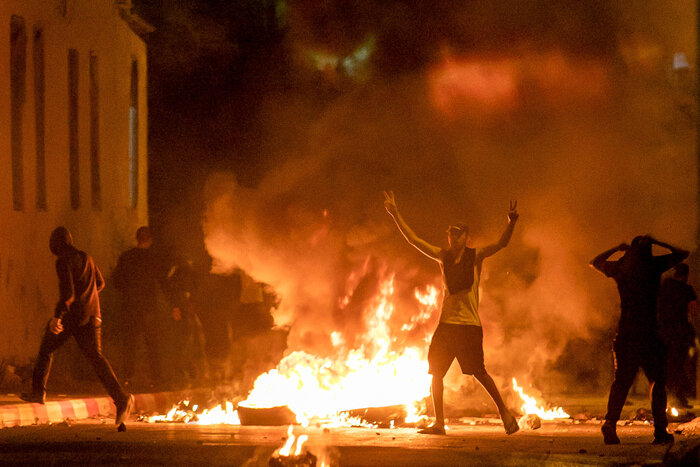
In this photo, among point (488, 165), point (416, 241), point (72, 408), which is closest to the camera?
point (416, 241)

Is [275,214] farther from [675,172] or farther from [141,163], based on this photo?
[141,163]

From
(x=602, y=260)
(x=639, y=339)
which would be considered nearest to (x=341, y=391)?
(x=602, y=260)

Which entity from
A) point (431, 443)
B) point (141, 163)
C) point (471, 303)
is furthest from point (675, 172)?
Result: point (141, 163)

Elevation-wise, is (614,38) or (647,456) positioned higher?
(614,38)

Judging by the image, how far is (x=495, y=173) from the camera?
1819 centimetres

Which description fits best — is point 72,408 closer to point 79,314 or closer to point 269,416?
point 79,314

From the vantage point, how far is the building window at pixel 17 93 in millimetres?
17812

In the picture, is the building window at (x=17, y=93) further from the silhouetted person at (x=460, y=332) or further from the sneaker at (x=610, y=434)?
the sneaker at (x=610, y=434)

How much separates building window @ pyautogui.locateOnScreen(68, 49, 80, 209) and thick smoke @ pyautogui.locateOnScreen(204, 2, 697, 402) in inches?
95.9

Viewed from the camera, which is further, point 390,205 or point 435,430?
point 390,205

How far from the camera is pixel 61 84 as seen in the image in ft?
63.3

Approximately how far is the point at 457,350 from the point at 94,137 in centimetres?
1137

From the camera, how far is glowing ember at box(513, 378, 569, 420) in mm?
13680

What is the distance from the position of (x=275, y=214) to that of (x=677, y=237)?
5333 mm
